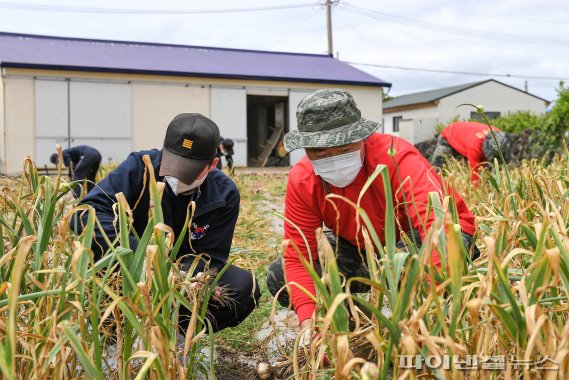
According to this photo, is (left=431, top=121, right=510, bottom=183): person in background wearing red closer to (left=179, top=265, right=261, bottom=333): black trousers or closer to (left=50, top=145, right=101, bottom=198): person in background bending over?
(left=179, top=265, right=261, bottom=333): black trousers

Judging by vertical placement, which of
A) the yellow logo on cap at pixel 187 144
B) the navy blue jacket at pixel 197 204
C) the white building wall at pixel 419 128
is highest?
the white building wall at pixel 419 128

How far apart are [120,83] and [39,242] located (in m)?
14.5

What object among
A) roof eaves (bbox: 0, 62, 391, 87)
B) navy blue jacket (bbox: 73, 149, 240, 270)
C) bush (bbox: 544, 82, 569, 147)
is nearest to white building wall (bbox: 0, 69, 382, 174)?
roof eaves (bbox: 0, 62, 391, 87)

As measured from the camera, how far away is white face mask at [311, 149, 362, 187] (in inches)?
82.4

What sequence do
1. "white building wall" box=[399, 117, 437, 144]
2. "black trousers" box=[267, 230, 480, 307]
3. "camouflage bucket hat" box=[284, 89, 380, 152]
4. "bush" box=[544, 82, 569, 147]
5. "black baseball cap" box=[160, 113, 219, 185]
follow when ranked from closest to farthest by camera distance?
"camouflage bucket hat" box=[284, 89, 380, 152], "black baseball cap" box=[160, 113, 219, 185], "black trousers" box=[267, 230, 480, 307], "bush" box=[544, 82, 569, 147], "white building wall" box=[399, 117, 437, 144]

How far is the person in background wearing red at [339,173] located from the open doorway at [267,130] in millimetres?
16055

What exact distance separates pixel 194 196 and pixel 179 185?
6.9 inches

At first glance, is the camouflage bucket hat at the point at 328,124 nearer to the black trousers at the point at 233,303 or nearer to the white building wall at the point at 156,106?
the black trousers at the point at 233,303

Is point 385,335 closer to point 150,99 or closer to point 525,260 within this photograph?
point 525,260

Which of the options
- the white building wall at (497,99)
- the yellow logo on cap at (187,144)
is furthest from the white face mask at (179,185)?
the white building wall at (497,99)

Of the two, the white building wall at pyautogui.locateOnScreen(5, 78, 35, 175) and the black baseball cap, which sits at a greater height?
the white building wall at pyautogui.locateOnScreen(5, 78, 35, 175)

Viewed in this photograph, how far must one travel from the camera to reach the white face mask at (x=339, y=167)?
→ 2.09 m

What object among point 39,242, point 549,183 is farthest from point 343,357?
point 549,183

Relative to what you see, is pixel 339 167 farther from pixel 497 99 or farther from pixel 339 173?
pixel 497 99
